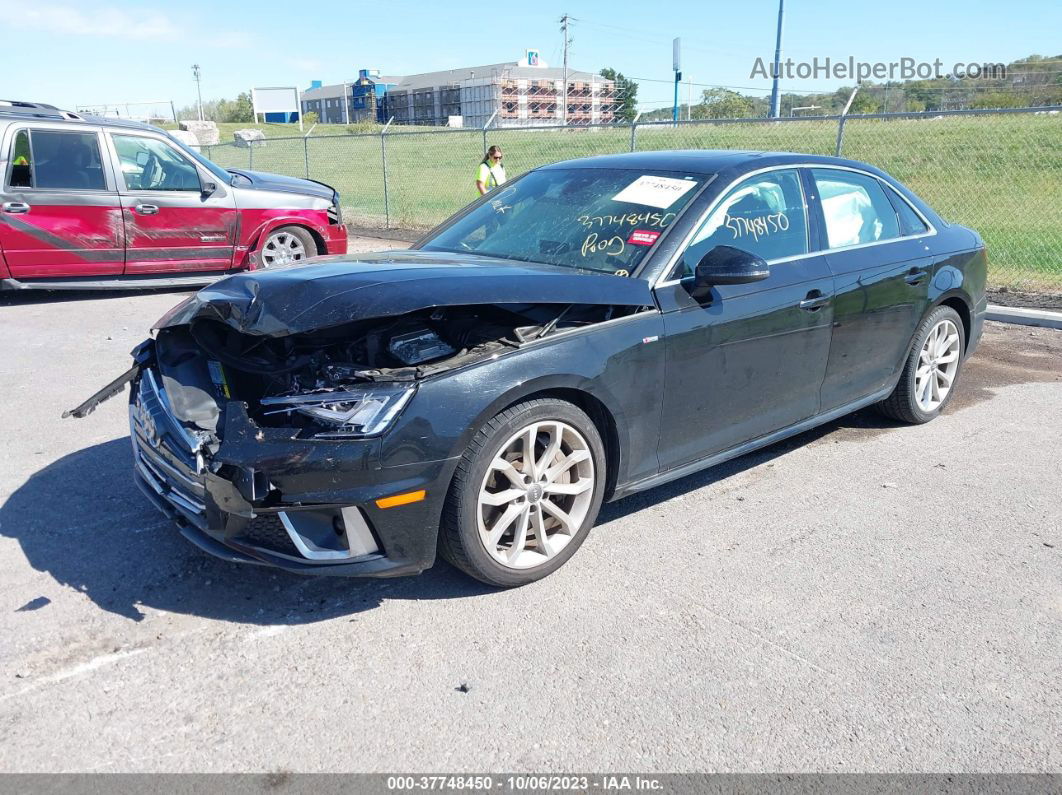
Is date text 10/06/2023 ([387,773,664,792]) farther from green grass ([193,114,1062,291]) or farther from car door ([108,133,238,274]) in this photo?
green grass ([193,114,1062,291])

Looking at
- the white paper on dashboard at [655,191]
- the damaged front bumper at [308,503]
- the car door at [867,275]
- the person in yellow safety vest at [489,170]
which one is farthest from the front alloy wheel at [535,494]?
the person in yellow safety vest at [489,170]

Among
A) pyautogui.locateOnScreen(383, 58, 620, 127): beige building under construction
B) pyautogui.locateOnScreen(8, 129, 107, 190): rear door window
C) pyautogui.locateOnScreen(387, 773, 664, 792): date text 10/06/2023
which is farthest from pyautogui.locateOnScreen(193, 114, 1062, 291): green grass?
pyautogui.locateOnScreen(383, 58, 620, 127): beige building under construction

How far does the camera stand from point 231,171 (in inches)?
408

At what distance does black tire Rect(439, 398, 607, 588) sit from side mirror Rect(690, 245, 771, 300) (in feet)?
2.73

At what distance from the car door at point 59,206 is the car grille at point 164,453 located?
19.5ft

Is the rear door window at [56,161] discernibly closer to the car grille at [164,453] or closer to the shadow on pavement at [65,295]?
the shadow on pavement at [65,295]

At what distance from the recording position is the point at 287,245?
10188 mm

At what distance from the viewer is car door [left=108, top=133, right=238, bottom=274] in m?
9.22

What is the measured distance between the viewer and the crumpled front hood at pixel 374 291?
10.6ft

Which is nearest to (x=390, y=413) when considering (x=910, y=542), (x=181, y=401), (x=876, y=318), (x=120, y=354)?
(x=181, y=401)

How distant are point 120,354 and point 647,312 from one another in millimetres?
5032

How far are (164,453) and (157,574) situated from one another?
1.65 ft

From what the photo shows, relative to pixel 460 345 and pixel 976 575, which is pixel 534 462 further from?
pixel 976 575

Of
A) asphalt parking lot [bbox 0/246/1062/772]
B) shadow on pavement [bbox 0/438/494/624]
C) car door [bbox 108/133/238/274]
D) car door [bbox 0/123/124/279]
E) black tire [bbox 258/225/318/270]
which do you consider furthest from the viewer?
black tire [bbox 258/225/318/270]
